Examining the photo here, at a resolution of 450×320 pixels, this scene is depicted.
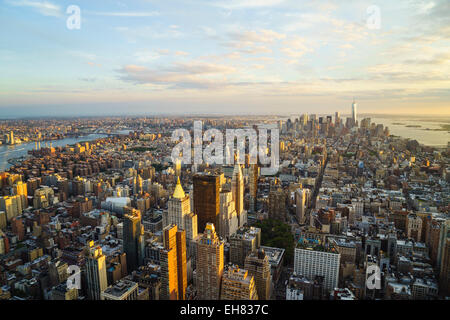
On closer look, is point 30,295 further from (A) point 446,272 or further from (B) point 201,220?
(A) point 446,272

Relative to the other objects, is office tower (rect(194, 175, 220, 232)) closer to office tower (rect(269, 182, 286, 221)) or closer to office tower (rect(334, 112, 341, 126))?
office tower (rect(269, 182, 286, 221))

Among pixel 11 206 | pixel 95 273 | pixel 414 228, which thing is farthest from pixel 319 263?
pixel 11 206

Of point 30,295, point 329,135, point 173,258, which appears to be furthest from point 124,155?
point 329,135

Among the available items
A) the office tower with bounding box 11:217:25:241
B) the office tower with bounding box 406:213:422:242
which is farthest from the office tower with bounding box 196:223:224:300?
the office tower with bounding box 11:217:25:241

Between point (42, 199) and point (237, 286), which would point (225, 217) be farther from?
point (42, 199)

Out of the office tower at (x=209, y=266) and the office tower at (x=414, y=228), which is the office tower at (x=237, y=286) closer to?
the office tower at (x=209, y=266)
